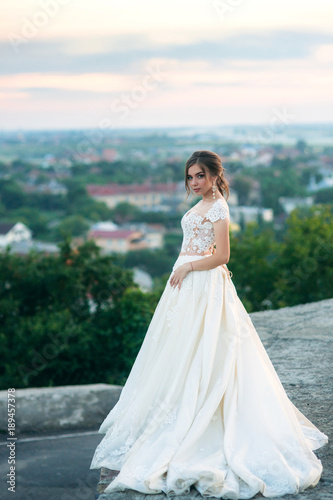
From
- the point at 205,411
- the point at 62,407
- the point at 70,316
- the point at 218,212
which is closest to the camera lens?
the point at 205,411

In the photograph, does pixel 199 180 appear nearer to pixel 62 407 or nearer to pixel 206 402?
pixel 206 402

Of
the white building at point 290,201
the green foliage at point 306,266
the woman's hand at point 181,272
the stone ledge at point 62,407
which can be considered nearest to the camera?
the woman's hand at point 181,272

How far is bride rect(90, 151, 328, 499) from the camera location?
2.76m

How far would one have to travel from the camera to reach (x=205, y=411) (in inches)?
117

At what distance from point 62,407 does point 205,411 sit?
204cm

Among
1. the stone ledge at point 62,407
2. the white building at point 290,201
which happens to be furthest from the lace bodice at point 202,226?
the white building at point 290,201

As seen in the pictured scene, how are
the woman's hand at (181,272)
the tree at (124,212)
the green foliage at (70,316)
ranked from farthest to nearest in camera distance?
the tree at (124,212) → the green foliage at (70,316) → the woman's hand at (181,272)

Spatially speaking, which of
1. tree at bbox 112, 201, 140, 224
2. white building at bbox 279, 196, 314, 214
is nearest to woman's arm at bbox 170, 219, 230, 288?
white building at bbox 279, 196, 314, 214

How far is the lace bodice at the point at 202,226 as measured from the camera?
3.14 m

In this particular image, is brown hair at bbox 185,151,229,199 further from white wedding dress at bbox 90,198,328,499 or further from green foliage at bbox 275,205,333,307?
green foliage at bbox 275,205,333,307

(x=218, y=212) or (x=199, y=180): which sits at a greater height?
(x=199, y=180)

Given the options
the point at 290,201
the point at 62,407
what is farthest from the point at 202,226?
the point at 290,201

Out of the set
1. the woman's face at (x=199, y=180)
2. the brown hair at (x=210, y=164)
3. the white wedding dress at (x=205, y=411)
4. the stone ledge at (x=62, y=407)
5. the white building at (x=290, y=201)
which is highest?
the white building at (x=290, y=201)

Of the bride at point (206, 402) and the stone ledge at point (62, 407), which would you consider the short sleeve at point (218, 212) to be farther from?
the stone ledge at point (62, 407)
